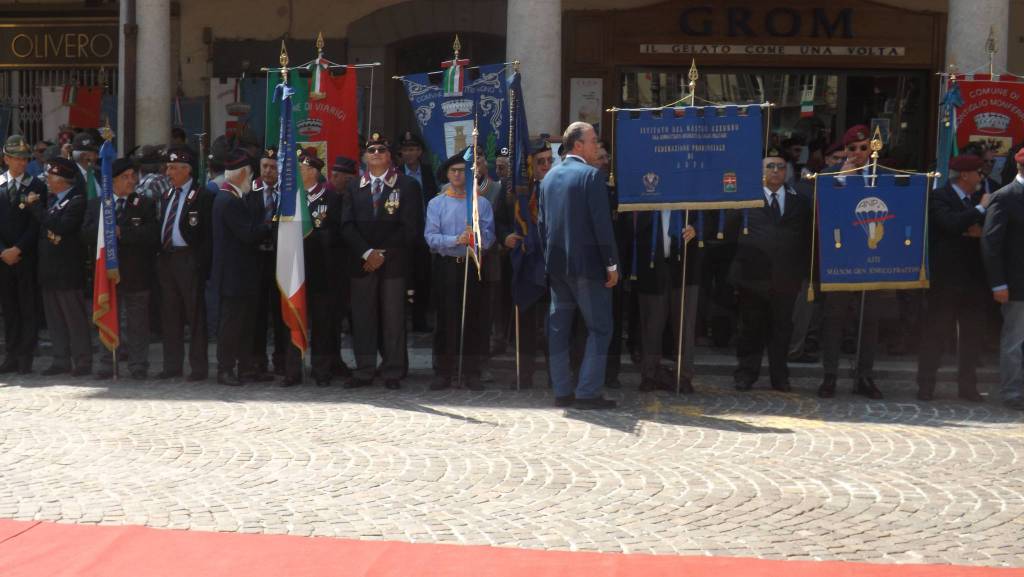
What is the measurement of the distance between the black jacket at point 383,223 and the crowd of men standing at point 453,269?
0.05 ft

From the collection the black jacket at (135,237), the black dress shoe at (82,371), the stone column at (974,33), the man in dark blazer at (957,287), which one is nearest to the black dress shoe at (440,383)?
the black jacket at (135,237)

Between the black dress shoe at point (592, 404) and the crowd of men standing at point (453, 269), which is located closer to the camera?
the black dress shoe at point (592, 404)

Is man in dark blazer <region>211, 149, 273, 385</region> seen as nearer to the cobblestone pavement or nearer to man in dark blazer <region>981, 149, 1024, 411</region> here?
the cobblestone pavement

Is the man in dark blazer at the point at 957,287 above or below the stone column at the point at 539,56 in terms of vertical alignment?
below

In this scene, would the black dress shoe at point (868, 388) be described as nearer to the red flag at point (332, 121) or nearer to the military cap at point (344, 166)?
the military cap at point (344, 166)

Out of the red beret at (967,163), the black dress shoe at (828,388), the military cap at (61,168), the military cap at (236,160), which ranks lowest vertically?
the black dress shoe at (828,388)

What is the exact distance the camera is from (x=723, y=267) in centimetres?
1272

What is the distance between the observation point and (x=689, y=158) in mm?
10969

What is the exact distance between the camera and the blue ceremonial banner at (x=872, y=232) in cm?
1110

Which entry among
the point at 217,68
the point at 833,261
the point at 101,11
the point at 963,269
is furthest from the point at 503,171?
the point at 101,11

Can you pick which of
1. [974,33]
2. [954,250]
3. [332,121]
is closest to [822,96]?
[974,33]

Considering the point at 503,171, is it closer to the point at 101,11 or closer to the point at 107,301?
the point at 107,301

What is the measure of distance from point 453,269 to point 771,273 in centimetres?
249

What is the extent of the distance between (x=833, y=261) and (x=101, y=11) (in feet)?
37.8
